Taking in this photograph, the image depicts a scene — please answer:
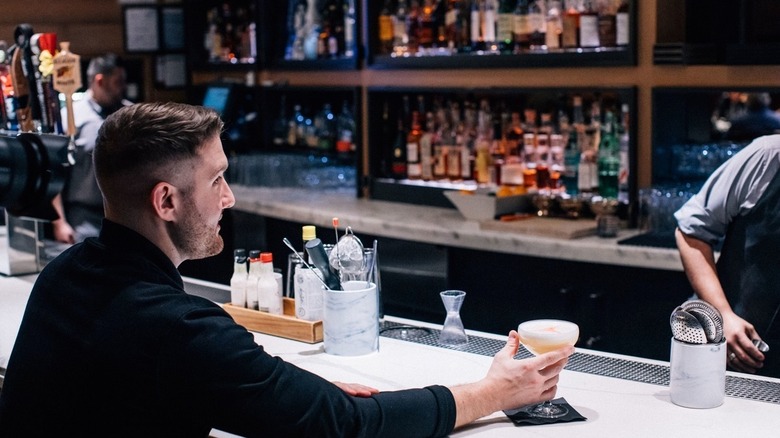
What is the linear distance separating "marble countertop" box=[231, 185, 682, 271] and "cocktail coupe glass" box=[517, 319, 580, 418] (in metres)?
1.65

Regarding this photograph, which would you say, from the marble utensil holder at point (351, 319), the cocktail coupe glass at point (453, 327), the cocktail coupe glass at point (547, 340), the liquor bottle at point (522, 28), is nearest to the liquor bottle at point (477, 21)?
the liquor bottle at point (522, 28)

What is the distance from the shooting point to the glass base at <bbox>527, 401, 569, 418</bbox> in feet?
6.42

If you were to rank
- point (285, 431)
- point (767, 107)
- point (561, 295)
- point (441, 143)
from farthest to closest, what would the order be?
1. point (441, 143)
2. point (767, 107)
3. point (561, 295)
4. point (285, 431)

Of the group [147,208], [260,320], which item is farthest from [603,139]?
[147,208]

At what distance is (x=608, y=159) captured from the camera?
4.28m

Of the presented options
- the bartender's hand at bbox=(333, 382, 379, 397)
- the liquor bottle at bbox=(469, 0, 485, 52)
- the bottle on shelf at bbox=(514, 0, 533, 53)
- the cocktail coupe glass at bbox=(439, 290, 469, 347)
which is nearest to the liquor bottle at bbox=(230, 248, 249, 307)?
the cocktail coupe glass at bbox=(439, 290, 469, 347)

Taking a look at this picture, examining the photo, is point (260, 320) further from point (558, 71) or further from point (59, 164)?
point (558, 71)

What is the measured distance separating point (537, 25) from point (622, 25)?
46 cm

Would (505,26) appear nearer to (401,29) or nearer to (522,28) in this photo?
(522,28)

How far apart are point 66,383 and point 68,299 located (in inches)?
5.7

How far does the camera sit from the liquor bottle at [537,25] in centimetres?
439

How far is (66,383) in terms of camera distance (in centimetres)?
166

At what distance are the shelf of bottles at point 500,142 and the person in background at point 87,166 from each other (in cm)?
140

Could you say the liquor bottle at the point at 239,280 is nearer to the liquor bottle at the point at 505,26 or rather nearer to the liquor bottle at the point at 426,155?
the liquor bottle at the point at 505,26
